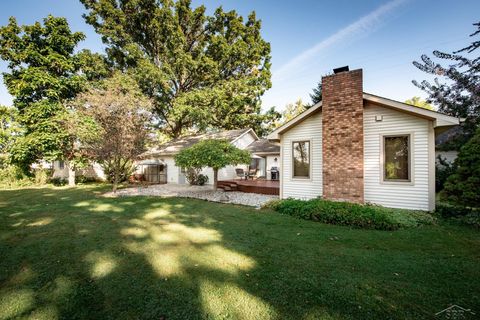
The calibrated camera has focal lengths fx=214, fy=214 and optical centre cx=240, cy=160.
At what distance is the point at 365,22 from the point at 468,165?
9075 millimetres

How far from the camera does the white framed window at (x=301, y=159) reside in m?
9.75

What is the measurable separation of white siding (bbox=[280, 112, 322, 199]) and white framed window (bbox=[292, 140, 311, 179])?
148 millimetres

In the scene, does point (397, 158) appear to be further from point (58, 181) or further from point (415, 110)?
point (58, 181)

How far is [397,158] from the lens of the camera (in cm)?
801

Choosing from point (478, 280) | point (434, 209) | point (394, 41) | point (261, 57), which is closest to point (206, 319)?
point (478, 280)

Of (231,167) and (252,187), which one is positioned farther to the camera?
(231,167)

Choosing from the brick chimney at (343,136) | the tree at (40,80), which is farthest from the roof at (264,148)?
the tree at (40,80)

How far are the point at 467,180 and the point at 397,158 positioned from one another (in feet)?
6.96

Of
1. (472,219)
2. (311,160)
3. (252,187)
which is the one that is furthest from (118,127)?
(472,219)

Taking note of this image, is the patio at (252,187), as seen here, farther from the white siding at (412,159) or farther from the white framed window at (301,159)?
the white siding at (412,159)

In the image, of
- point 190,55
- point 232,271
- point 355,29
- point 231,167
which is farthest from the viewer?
point 190,55

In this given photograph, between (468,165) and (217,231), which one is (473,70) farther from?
(217,231)

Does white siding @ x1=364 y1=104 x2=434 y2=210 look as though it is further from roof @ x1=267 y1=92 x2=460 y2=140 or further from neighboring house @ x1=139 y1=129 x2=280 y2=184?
neighboring house @ x1=139 y1=129 x2=280 y2=184

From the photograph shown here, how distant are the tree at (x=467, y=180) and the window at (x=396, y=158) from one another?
1.40 meters
